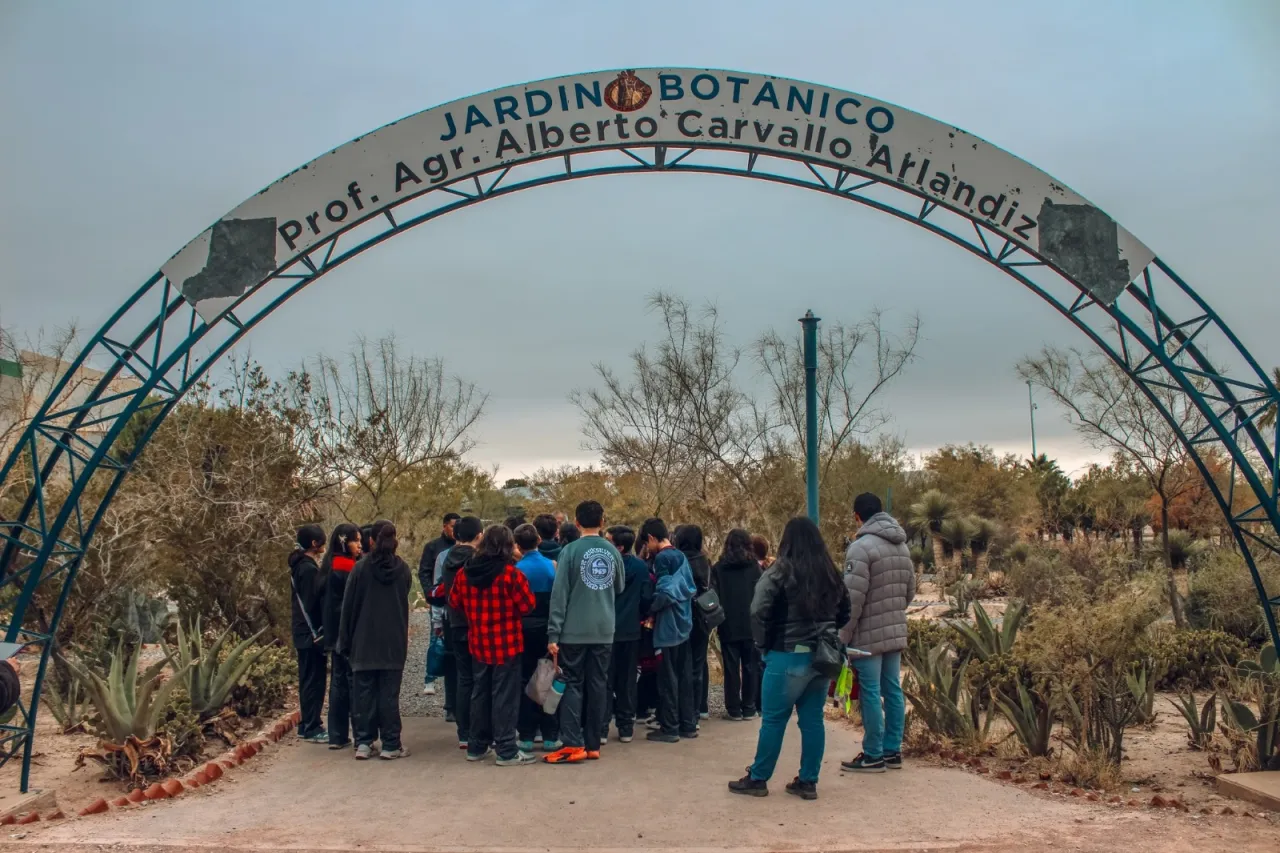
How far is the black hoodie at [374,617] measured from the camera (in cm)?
782

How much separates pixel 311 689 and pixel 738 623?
354 cm

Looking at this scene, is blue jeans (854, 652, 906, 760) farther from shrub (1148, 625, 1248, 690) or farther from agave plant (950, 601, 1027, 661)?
shrub (1148, 625, 1248, 690)

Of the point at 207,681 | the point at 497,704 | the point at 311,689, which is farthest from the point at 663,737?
the point at 207,681

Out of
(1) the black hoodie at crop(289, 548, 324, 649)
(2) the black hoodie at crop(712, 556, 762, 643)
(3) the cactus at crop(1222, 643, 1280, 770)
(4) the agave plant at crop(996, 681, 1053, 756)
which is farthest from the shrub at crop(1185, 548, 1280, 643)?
(1) the black hoodie at crop(289, 548, 324, 649)

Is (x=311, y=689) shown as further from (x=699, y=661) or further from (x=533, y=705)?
(x=699, y=661)

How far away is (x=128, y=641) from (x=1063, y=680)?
1008cm

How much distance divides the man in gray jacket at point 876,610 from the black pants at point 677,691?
167cm

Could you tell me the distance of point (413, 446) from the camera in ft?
74.2

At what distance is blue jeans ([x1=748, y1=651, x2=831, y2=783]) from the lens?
6484 mm

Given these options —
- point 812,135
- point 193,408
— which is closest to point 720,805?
point 812,135

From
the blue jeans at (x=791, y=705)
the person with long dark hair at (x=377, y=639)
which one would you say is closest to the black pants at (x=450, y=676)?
the person with long dark hair at (x=377, y=639)

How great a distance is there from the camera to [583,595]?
307 inches

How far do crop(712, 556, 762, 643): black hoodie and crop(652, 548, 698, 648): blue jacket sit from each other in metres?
0.73

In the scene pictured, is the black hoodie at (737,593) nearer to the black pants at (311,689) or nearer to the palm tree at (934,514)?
the black pants at (311,689)
